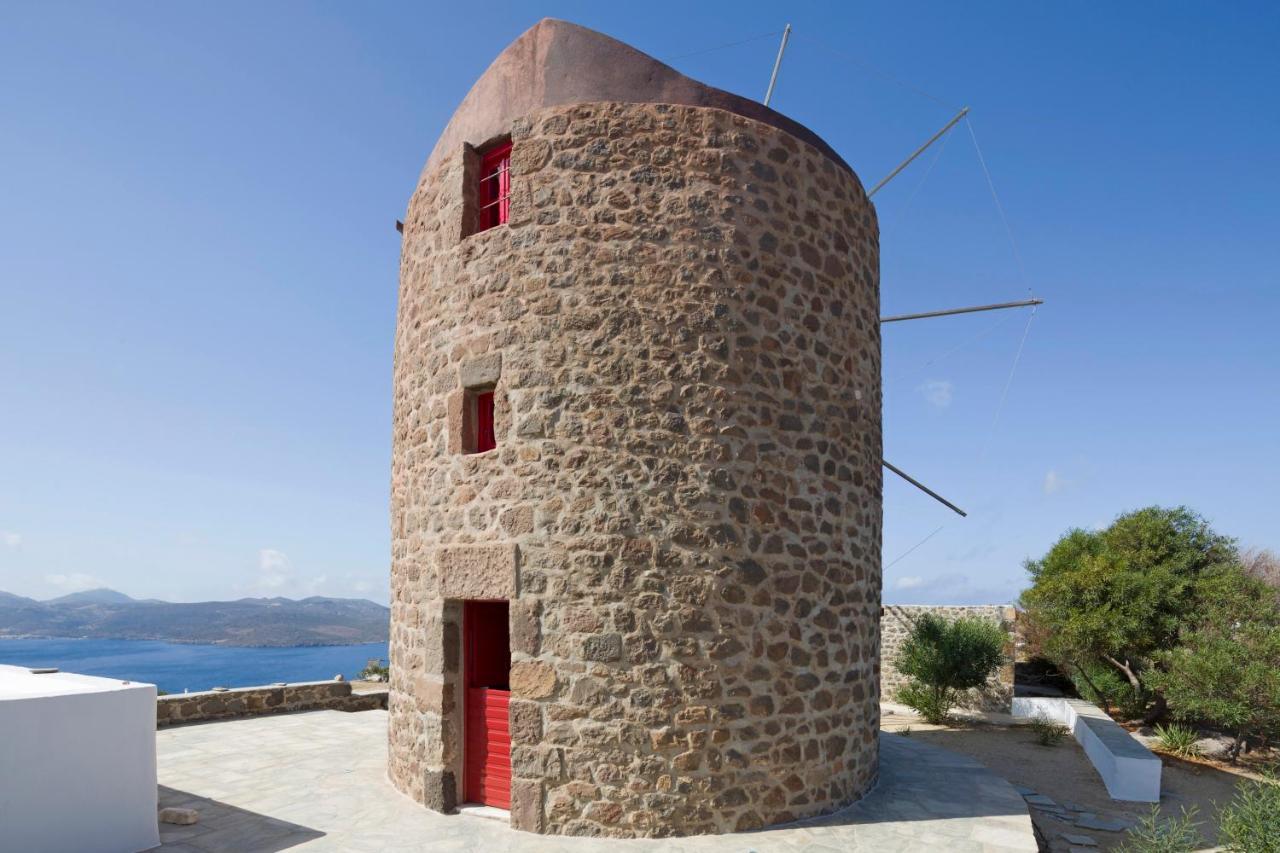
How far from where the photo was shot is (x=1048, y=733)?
1280 cm

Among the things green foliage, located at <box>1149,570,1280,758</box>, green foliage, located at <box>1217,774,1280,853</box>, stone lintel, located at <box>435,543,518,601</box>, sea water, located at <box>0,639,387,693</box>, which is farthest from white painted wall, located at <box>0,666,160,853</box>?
sea water, located at <box>0,639,387,693</box>

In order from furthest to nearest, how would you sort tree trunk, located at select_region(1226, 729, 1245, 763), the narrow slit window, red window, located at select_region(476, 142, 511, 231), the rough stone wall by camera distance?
1. tree trunk, located at select_region(1226, 729, 1245, 763)
2. red window, located at select_region(476, 142, 511, 231)
3. the narrow slit window
4. the rough stone wall

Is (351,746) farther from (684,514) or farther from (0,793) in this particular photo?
(684,514)

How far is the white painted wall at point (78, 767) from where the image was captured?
5.22m

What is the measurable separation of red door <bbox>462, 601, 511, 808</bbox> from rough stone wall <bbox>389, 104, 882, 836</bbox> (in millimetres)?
158

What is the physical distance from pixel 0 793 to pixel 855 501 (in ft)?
22.3

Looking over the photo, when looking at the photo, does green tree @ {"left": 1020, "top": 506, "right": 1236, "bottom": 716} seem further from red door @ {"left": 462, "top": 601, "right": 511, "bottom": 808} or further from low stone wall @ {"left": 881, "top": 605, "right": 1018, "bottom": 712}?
red door @ {"left": 462, "top": 601, "right": 511, "bottom": 808}

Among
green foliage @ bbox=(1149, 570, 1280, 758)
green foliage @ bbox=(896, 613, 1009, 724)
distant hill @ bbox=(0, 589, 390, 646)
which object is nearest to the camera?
green foliage @ bbox=(1149, 570, 1280, 758)

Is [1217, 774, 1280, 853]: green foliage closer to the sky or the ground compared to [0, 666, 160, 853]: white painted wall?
closer to the ground

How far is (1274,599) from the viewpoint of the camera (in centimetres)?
1329

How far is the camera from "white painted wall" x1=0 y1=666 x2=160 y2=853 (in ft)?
17.1

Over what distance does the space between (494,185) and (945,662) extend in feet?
43.3

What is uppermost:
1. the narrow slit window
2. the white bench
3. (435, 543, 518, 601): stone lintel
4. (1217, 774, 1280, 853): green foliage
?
the narrow slit window

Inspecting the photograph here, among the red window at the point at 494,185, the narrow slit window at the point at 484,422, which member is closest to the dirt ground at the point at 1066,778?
the narrow slit window at the point at 484,422
